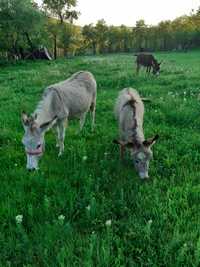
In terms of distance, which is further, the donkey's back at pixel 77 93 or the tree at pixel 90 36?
the tree at pixel 90 36

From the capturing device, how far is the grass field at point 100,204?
14.1 feet

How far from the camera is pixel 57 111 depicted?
8141 mm

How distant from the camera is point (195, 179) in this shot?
20.9 ft

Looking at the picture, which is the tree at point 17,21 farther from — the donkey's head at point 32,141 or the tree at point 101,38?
the tree at point 101,38

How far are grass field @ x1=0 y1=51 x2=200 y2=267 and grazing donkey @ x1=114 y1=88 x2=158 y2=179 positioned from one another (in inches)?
13.0

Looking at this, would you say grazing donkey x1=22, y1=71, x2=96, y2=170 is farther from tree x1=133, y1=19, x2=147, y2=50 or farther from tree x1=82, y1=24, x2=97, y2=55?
tree x1=133, y1=19, x2=147, y2=50

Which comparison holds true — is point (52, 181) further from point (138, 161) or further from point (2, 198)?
point (138, 161)

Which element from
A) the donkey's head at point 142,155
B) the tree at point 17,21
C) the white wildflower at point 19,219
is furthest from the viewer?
the tree at point 17,21

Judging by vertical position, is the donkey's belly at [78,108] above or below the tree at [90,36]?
below

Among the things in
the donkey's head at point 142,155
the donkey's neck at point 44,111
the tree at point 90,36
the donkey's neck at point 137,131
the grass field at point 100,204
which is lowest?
the grass field at point 100,204

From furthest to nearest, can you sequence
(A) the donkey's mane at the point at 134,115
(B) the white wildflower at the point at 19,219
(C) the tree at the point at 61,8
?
(C) the tree at the point at 61,8 → (A) the donkey's mane at the point at 134,115 → (B) the white wildflower at the point at 19,219

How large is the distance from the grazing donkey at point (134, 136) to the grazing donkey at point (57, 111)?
1.36 meters

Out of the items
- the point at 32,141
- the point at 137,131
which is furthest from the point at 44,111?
the point at 137,131

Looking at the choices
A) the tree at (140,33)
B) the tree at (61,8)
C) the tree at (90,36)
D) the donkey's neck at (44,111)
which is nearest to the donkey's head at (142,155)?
the donkey's neck at (44,111)
